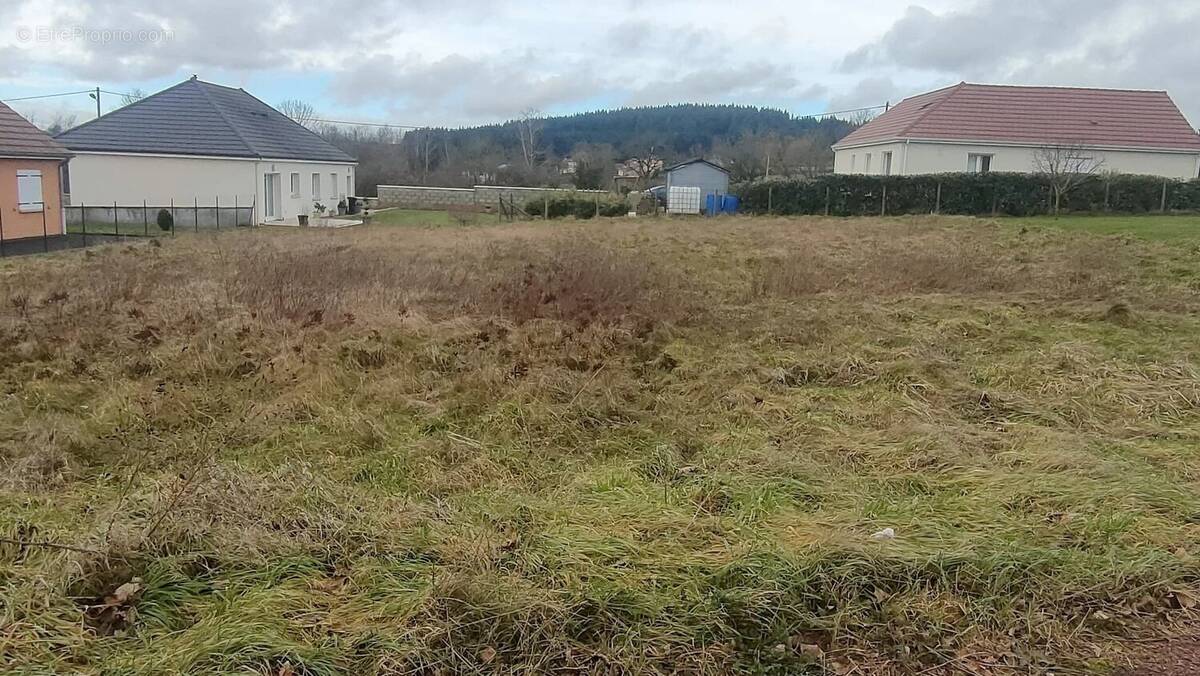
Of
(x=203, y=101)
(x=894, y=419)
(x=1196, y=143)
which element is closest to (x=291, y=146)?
(x=203, y=101)

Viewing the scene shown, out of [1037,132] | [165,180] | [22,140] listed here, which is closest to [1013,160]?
[1037,132]

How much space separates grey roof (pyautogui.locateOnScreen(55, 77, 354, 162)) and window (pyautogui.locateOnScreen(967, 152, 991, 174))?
81.0 ft

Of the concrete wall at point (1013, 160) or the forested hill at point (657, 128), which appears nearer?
the concrete wall at point (1013, 160)

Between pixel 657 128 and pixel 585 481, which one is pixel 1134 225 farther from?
pixel 657 128

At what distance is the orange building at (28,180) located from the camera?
57.2ft

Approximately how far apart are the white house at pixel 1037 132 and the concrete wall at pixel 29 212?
2686 centimetres

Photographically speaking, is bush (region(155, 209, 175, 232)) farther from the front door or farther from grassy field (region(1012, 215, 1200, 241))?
grassy field (region(1012, 215, 1200, 241))

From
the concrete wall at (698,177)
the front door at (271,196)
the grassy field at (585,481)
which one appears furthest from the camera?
the concrete wall at (698,177)

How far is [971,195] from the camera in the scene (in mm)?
26281

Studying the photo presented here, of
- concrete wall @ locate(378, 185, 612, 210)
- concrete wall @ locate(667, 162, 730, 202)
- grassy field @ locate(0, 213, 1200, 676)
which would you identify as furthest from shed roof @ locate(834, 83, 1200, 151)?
grassy field @ locate(0, 213, 1200, 676)

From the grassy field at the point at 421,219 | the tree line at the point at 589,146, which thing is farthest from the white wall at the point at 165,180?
the tree line at the point at 589,146

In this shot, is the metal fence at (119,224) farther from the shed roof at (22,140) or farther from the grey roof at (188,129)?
the grey roof at (188,129)

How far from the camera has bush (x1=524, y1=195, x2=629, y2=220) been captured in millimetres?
28734

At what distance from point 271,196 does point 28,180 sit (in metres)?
10.3
